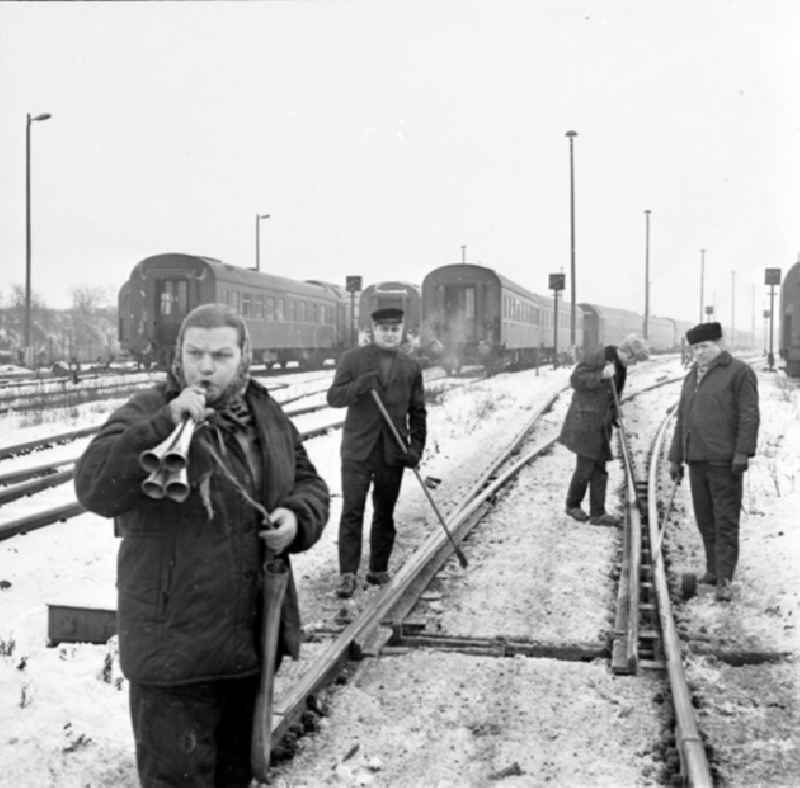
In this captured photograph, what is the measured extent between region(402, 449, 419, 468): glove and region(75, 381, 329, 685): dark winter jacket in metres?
3.73

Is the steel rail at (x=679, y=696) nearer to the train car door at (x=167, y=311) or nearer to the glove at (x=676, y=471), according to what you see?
the glove at (x=676, y=471)

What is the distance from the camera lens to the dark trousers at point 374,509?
6500 millimetres

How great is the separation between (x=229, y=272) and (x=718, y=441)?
19873 millimetres

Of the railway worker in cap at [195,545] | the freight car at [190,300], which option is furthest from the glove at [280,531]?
the freight car at [190,300]

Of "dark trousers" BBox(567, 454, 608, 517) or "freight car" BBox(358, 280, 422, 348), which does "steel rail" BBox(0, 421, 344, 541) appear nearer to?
"dark trousers" BBox(567, 454, 608, 517)

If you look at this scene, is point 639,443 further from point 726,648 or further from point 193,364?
point 193,364

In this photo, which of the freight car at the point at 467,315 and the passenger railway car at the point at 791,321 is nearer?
the passenger railway car at the point at 791,321

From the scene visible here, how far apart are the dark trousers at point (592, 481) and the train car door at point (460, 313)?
61.3 feet

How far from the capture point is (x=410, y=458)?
648cm

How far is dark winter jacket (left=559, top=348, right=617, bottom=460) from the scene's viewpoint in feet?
28.3

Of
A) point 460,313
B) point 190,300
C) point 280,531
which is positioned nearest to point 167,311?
point 190,300

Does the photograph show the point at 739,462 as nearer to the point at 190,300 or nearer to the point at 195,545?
the point at 195,545

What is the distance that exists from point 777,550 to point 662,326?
2241 inches

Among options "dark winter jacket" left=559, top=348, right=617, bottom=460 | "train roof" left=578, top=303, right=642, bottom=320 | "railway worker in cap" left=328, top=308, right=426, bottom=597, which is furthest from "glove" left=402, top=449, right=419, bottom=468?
"train roof" left=578, top=303, right=642, bottom=320
